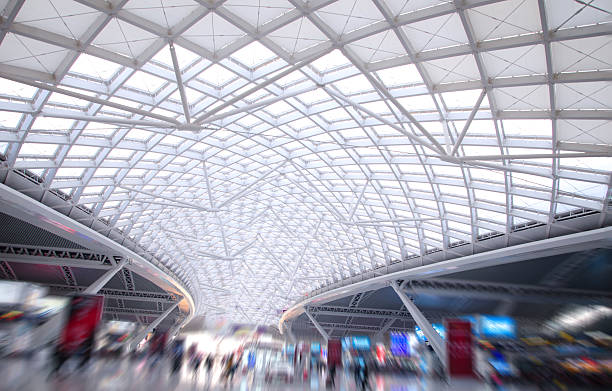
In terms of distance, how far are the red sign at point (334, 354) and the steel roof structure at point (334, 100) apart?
13324 mm

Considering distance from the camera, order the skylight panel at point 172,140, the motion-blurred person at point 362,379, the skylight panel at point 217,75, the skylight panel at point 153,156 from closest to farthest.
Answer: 1. the motion-blurred person at point 362,379
2. the skylight panel at point 217,75
3. the skylight panel at point 172,140
4. the skylight panel at point 153,156

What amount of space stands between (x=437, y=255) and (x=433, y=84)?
2379cm

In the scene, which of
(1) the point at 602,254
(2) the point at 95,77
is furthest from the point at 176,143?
(1) the point at 602,254

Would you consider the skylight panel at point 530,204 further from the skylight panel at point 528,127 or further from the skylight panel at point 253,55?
the skylight panel at point 253,55

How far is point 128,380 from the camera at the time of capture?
45.7 feet

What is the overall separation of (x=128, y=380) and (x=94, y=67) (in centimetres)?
1612

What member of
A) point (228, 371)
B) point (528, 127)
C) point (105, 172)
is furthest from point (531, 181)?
point (105, 172)

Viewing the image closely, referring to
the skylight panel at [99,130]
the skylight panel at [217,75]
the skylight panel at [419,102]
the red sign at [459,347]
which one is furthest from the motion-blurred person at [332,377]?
the skylight panel at [99,130]

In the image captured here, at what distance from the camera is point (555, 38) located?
15.4 metres

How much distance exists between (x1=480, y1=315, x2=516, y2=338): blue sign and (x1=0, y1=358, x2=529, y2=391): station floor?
985 inches

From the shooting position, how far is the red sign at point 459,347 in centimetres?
1378

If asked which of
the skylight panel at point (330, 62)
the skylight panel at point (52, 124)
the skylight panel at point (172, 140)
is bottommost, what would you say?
the skylight panel at point (52, 124)

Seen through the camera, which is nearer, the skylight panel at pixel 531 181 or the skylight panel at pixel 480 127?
the skylight panel at pixel 480 127

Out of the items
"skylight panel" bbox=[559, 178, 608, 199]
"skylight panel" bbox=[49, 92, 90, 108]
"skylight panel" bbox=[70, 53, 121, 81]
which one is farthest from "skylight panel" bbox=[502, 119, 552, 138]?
"skylight panel" bbox=[49, 92, 90, 108]
